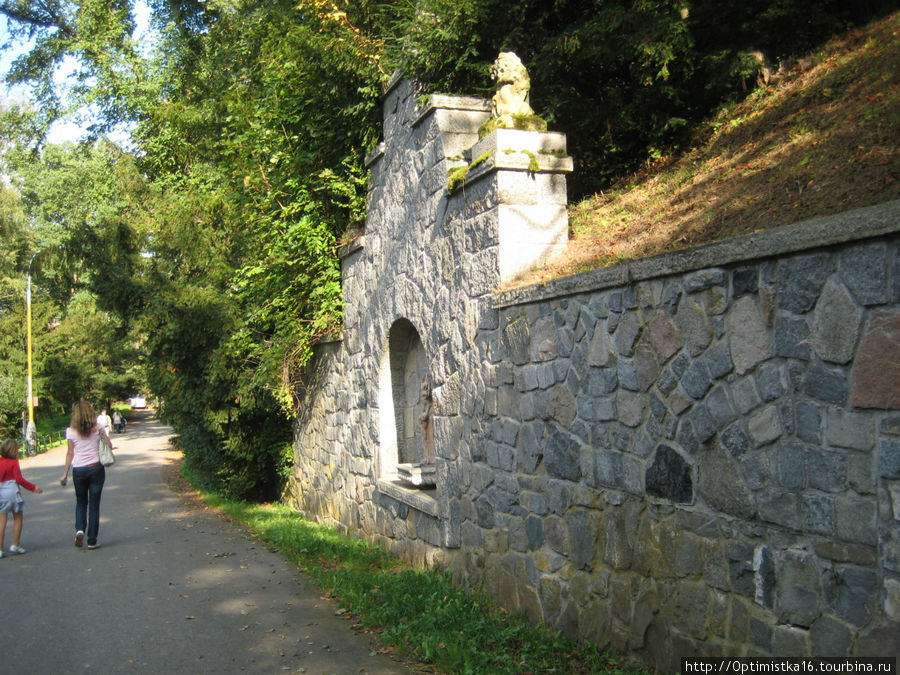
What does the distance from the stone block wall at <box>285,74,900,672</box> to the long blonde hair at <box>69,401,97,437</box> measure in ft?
13.6

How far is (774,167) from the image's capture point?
5.25m

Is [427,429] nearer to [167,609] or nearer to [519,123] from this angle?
[167,609]

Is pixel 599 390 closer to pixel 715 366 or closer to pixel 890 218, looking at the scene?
pixel 715 366

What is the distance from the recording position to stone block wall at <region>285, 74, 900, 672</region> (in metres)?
3.02

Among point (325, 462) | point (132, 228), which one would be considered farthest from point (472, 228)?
point (132, 228)

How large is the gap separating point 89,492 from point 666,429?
7.62 metres

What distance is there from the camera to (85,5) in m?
20.2

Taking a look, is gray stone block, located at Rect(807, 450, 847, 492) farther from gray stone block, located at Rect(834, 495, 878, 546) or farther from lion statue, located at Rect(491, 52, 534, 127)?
lion statue, located at Rect(491, 52, 534, 127)

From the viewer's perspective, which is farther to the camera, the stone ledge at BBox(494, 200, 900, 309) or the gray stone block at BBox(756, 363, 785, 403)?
the gray stone block at BBox(756, 363, 785, 403)

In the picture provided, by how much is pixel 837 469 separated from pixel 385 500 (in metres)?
5.81

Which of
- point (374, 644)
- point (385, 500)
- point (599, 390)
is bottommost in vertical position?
point (374, 644)

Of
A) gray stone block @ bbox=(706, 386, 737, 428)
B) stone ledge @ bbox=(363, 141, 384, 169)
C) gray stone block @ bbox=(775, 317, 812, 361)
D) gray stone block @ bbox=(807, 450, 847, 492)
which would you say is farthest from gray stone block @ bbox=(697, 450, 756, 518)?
stone ledge @ bbox=(363, 141, 384, 169)

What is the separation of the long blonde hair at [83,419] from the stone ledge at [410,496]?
3591 millimetres

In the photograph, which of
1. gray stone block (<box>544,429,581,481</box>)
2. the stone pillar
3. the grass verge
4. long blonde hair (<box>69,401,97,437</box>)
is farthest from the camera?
long blonde hair (<box>69,401,97,437</box>)
